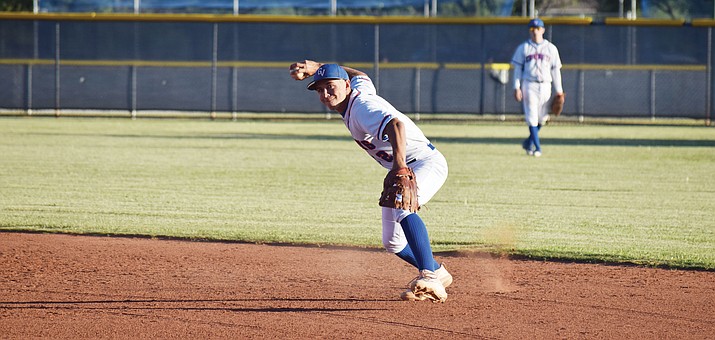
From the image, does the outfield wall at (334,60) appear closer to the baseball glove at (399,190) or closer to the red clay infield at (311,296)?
the red clay infield at (311,296)

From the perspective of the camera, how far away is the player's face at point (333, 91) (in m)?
5.17

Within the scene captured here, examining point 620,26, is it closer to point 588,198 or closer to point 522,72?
point 522,72

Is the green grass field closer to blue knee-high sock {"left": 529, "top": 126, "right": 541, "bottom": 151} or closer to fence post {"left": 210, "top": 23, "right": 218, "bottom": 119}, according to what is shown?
blue knee-high sock {"left": 529, "top": 126, "right": 541, "bottom": 151}

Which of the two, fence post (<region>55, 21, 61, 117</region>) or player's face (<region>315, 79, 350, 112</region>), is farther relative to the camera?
fence post (<region>55, 21, 61, 117</region>)

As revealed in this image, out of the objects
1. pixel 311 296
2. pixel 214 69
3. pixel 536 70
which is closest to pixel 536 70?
pixel 536 70

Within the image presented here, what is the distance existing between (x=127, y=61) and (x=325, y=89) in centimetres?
1955

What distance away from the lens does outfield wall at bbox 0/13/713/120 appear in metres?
23.1

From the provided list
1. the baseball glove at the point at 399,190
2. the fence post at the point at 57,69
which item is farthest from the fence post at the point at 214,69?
the baseball glove at the point at 399,190

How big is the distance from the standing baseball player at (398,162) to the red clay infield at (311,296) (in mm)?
237

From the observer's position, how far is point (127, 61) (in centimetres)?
2388

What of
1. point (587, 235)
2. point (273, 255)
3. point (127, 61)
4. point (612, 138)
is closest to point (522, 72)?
point (612, 138)

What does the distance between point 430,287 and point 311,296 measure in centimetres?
77

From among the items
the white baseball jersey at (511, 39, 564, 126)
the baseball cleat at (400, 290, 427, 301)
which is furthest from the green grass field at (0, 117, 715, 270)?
the baseball cleat at (400, 290, 427, 301)

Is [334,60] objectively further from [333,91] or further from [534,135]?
[333,91]
